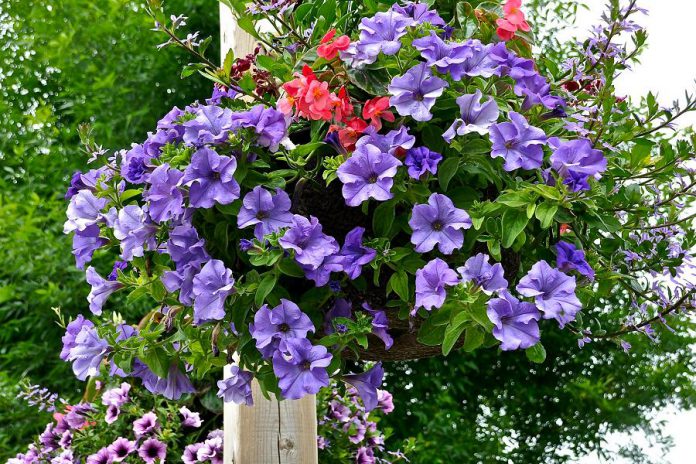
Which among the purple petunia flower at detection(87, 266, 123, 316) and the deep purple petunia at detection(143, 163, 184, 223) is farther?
the purple petunia flower at detection(87, 266, 123, 316)

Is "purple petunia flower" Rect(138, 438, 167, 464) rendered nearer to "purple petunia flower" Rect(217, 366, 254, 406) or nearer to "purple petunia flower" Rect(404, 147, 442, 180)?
"purple petunia flower" Rect(217, 366, 254, 406)

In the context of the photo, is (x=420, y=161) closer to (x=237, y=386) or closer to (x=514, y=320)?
(x=514, y=320)

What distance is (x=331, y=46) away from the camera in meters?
1.09

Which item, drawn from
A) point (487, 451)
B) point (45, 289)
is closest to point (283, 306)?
point (45, 289)

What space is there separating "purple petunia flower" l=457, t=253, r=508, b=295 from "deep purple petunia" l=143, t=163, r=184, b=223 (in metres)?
0.36

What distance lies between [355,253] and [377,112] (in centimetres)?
18

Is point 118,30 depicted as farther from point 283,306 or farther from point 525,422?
point 283,306

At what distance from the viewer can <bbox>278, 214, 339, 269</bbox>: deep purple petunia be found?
986 millimetres

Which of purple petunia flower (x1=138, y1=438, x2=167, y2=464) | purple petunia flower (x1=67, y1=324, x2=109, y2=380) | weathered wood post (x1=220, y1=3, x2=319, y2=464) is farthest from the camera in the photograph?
purple petunia flower (x1=138, y1=438, x2=167, y2=464)

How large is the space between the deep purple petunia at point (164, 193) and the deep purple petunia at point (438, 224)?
29 centimetres

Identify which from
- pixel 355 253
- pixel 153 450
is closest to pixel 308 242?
pixel 355 253

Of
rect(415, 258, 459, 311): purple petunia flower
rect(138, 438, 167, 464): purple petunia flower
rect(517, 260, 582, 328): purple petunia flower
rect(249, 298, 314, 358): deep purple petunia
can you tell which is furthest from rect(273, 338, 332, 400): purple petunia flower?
rect(138, 438, 167, 464): purple petunia flower

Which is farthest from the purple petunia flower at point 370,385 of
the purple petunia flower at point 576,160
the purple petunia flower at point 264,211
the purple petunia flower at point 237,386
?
the purple petunia flower at point 576,160

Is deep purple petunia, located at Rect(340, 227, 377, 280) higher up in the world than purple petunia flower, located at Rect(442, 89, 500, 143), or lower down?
lower down
